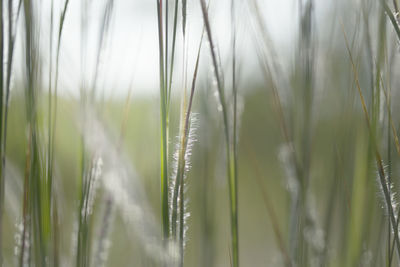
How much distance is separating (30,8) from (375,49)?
0.41 m

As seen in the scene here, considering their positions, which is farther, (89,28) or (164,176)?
(89,28)

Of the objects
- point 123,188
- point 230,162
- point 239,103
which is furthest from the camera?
point 239,103

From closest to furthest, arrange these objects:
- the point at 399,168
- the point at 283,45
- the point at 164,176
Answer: the point at 164,176 < the point at 399,168 < the point at 283,45

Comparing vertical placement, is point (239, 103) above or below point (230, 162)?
above

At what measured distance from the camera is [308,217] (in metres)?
0.64

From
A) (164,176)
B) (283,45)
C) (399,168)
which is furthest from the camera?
(283,45)

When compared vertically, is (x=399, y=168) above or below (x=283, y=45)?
below

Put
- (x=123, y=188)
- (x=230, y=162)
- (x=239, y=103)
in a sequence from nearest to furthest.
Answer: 1. (x=230, y=162)
2. (x=123, y=188)
3. (x=239, y=103)

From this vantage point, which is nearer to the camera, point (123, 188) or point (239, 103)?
point (123, 188)

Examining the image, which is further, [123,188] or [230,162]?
[123,188]

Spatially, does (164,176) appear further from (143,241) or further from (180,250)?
(143,241)

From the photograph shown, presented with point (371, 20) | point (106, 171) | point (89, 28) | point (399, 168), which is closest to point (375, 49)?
point (371, 20)

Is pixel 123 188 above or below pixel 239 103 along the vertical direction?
below

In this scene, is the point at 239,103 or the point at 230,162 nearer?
the point at 230,162
